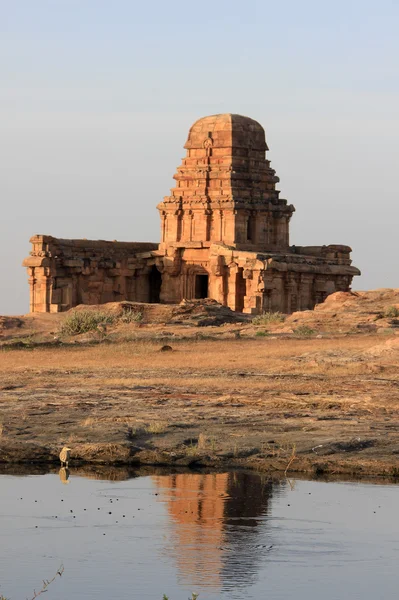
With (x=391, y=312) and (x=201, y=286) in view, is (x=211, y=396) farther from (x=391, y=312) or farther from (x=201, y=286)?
(x=201, y=286)

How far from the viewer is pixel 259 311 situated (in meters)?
55.1

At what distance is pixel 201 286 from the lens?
5994cm

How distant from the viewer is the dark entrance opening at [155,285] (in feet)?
200

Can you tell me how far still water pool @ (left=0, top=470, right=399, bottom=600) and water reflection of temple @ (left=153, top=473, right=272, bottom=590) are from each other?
0.01 metres

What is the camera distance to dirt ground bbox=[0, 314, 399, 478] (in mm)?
18188

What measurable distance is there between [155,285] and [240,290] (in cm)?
566

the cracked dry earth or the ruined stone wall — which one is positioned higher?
the ruined stone wall

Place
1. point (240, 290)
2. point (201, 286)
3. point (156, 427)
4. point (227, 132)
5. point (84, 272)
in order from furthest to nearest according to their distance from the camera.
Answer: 1. point (227, 132)
2. point (201, 286)
3. point (84, 272)
4. point (240, 290)
5. point (156, 427)

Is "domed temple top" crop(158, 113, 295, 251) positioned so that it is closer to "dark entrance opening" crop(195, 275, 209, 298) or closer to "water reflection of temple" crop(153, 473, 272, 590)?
"dark entrance opening" crop(195, 275, 209, 298)

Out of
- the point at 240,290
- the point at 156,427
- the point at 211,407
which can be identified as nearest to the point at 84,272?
the point at 240,290

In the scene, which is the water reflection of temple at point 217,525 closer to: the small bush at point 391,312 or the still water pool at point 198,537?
the still water pool at point 198,537

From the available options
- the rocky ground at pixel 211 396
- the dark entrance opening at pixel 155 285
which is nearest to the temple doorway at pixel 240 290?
the dark entrance opening at pixel 155 285

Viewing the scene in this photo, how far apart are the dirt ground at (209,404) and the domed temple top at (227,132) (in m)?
26.6

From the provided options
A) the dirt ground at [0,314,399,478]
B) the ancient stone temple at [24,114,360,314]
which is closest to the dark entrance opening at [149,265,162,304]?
the ancient stone temple at [24,114,360,314]
